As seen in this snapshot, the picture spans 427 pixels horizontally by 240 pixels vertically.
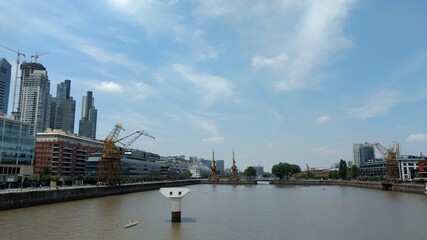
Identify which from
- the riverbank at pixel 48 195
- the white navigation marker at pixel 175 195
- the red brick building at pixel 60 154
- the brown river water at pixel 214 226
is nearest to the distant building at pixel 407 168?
the brown river water at pixel 214 226

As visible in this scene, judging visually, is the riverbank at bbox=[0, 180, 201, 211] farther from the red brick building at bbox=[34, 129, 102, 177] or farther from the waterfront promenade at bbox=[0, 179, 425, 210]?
the red brick building at bbox=[34, 129, 102, 177]

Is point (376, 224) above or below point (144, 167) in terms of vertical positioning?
below

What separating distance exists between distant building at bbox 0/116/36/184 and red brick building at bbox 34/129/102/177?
142ft

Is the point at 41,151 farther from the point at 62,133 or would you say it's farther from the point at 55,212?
the point at 55,212

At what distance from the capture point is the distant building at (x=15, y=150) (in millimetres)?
94625

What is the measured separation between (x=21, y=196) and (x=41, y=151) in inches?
4097

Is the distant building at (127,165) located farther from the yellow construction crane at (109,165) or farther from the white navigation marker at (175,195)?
the white navigation marker at (175,195)

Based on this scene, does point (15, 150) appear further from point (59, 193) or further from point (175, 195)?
point (175, 195)

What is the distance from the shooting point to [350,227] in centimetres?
4081

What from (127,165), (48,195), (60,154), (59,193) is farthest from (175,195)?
(127,165)

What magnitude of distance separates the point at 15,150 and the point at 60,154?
175 feet

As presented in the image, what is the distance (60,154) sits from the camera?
5960 inches

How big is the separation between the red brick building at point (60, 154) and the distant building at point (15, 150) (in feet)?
142

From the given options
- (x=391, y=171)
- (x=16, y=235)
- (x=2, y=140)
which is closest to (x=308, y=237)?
(x=16, y=235)
